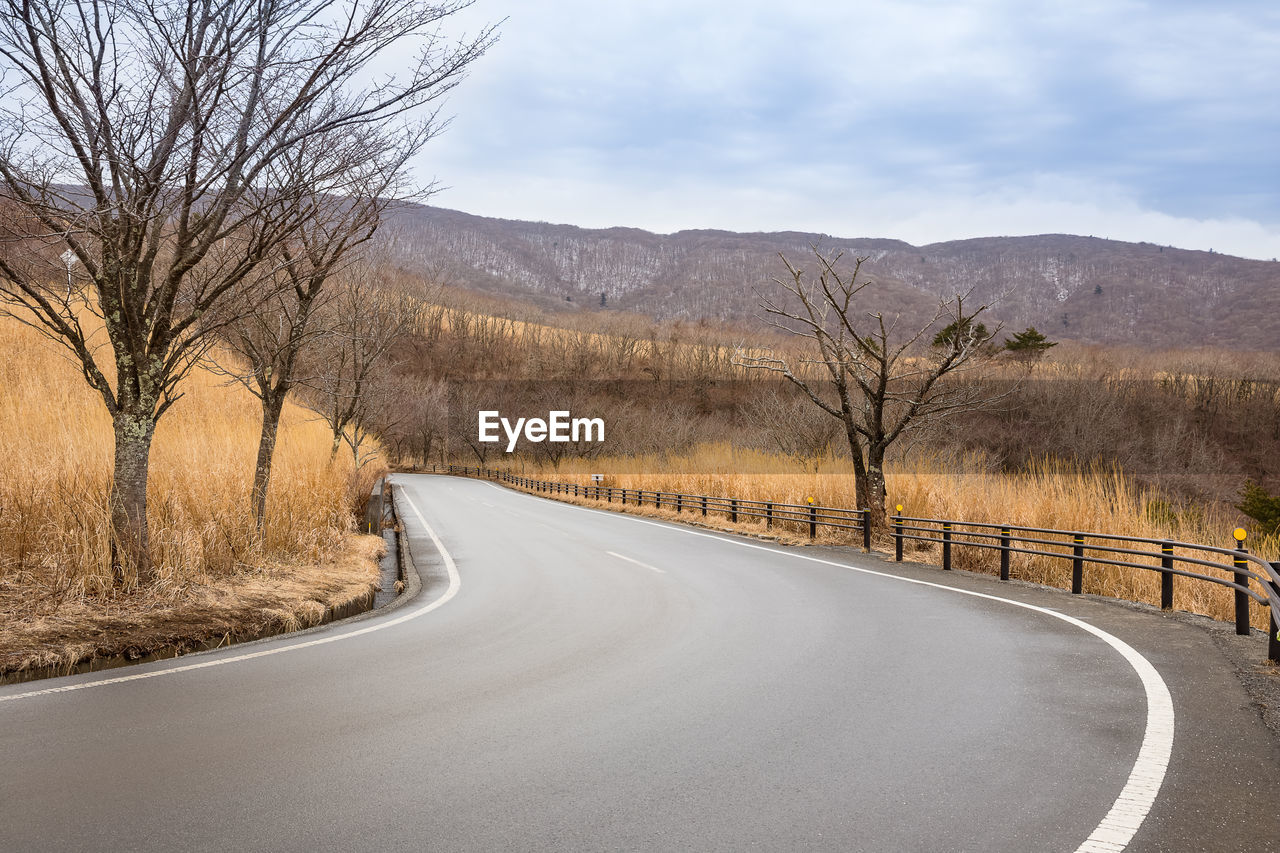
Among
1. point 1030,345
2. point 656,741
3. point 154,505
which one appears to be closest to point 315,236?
point 154,505

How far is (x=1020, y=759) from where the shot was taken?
4730 mm

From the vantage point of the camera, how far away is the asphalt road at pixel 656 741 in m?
3.78

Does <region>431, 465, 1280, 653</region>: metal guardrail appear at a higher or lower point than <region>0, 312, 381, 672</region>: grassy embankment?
lower

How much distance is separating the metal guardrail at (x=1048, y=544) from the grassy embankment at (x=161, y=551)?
965cm

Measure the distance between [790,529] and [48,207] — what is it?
18.3m

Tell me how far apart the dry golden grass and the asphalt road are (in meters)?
3.20

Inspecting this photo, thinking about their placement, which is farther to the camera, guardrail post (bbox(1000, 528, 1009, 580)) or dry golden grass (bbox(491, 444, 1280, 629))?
guardrail post (bbox(1000, 528, 1009, 580))

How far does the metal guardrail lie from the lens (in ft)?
27.0

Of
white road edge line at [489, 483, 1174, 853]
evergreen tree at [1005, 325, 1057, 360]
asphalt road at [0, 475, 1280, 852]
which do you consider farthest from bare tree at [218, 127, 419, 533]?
evergreen tree at [1005, 325, 1057, 360]

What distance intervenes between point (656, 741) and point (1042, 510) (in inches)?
483

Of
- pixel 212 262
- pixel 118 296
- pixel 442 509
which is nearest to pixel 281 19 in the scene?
pixel 118 296

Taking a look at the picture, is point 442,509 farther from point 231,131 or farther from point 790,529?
point 231,131

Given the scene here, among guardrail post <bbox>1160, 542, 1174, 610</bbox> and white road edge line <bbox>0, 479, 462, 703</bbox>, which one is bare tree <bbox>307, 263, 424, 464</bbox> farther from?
guardrail post <bbox>1160, 542, 1174, 610</bbox>

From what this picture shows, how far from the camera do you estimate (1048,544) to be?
12.1 m
